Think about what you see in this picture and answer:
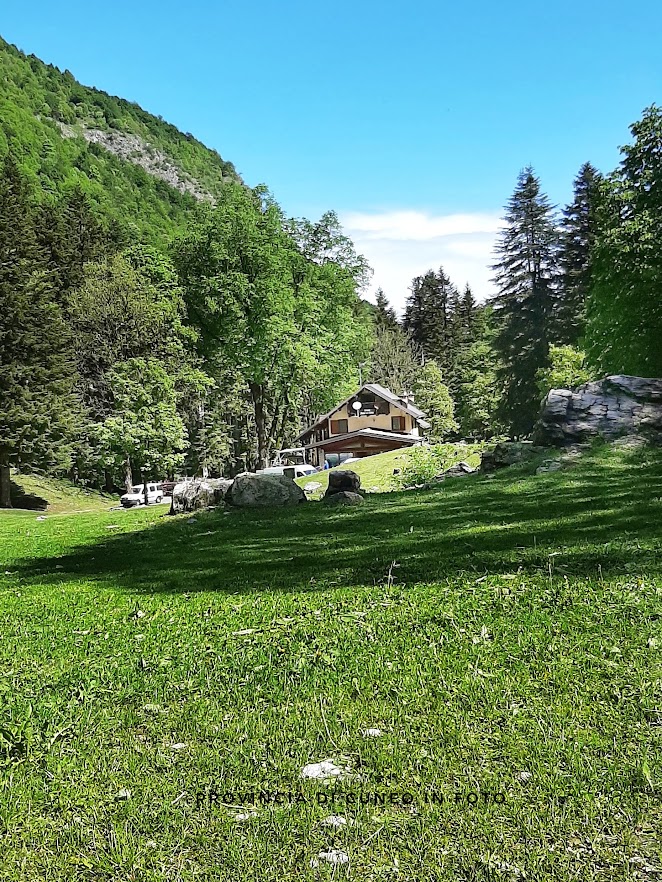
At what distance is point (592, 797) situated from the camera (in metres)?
2.43

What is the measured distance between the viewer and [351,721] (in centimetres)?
318

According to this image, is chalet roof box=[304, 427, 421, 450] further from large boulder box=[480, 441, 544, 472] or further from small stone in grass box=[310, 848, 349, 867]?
small stone in grass box=[310, 848, 349, 867]

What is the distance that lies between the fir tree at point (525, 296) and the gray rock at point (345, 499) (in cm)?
2599

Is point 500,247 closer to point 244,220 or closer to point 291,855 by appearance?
point 244,220

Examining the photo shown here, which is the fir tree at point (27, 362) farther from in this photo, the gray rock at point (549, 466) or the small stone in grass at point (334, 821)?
the small stone in grass at point (334, 821)

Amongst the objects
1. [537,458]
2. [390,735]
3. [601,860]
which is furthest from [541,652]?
[537,458]

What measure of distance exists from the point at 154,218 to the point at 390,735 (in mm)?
77556

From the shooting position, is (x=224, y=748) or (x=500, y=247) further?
(x=500, y=247)

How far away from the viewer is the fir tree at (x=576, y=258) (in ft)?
127

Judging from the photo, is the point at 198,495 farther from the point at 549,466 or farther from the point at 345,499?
the point at 549,466

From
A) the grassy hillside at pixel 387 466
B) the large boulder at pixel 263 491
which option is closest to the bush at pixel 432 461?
the grassy hillside at pixel 387 466

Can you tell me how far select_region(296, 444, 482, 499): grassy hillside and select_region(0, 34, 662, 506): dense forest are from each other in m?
4.60

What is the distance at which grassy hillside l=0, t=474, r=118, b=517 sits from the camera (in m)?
34.8

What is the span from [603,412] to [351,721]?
14973 mm
